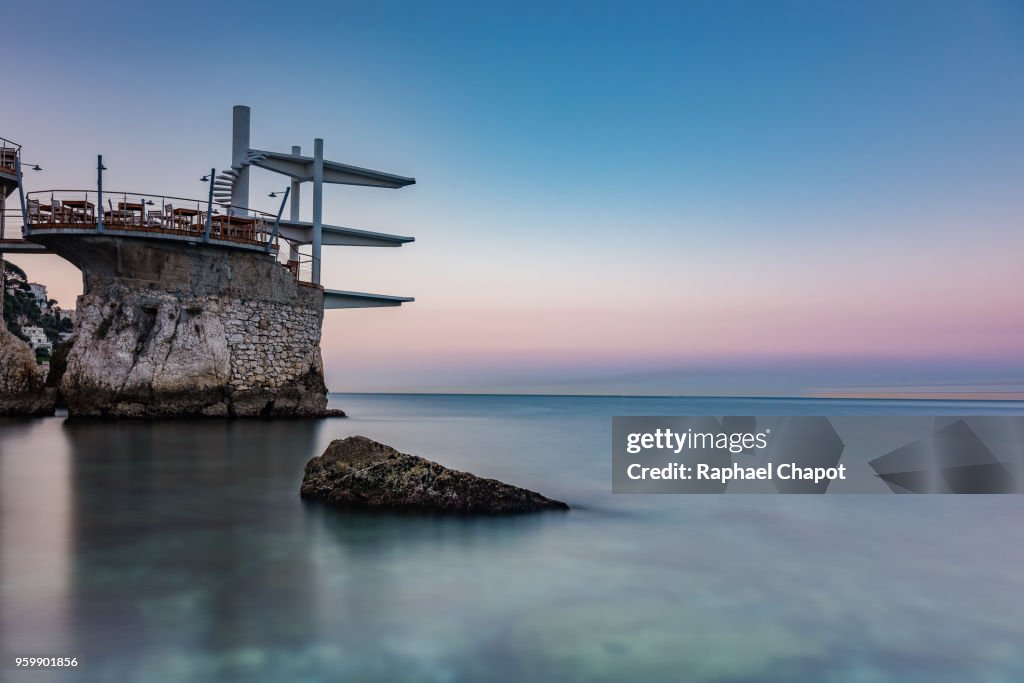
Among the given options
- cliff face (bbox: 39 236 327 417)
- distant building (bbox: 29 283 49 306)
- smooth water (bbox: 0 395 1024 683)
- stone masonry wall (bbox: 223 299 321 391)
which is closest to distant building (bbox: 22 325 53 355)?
distant building (bbox: 29 283 49 306)

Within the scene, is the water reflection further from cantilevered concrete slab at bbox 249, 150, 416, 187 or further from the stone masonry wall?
cantilevered concrete slab at bbox 249, 150, 416, 187

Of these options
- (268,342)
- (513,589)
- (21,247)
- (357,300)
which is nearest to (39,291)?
(21,247)

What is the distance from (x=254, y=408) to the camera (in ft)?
77.4

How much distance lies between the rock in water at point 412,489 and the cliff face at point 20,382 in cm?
1882

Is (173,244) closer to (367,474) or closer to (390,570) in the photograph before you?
(367,474)

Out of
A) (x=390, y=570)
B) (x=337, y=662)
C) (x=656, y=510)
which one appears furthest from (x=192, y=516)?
(x=656, y=510)

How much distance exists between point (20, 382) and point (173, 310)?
5856 millimetres

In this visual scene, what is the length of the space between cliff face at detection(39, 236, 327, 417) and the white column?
504cm

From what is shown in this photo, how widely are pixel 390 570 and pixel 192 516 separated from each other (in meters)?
3.40

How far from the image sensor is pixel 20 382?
22.1 m

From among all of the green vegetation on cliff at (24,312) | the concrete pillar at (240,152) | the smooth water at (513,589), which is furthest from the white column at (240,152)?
the green vegetation on cliff at (24,312)

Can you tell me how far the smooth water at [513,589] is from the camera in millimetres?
3699

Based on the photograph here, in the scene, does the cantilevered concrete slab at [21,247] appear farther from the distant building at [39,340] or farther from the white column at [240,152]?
the distant building at [39,340]

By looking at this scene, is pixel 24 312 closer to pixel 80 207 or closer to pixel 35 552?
pixel 80 207
